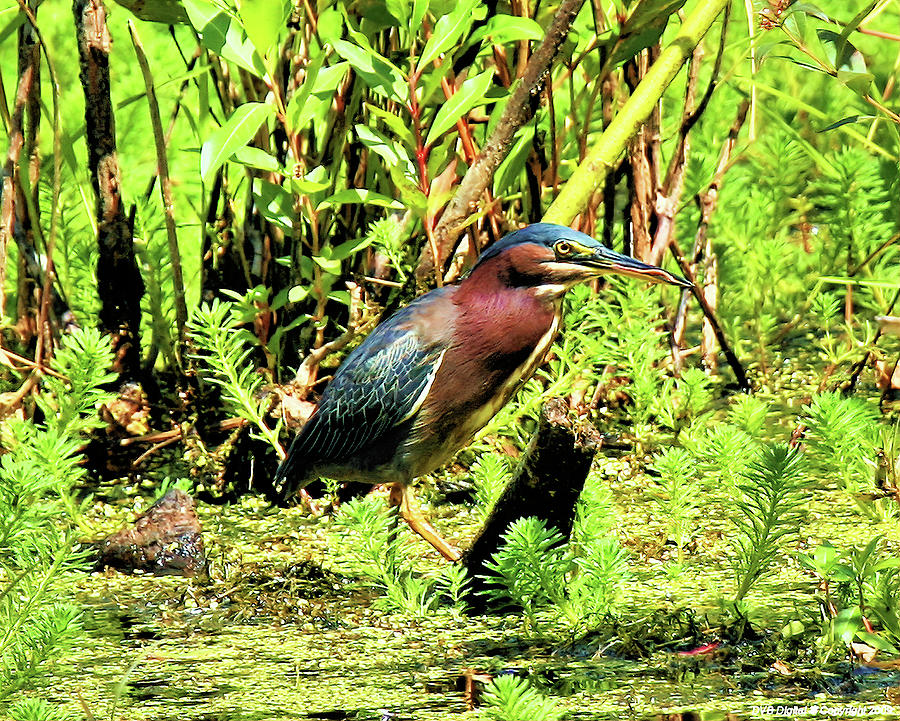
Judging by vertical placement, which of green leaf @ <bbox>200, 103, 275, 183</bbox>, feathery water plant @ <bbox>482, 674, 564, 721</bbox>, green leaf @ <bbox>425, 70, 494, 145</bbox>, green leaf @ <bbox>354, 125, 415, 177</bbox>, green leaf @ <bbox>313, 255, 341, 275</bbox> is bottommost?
feathery water plant @ <bbox>482, 674, 564, 721</bbox>

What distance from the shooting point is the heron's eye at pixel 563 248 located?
335 centimetres

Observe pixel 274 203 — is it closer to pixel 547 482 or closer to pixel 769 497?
pixel 547 482

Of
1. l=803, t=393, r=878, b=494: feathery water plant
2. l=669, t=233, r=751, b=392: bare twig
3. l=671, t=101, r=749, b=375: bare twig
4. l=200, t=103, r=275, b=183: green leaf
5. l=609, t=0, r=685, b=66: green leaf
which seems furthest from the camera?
l=671, t=101, r=749, b=375: bare twig

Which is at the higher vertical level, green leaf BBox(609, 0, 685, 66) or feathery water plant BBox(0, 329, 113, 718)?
green leaf BBox(609, 0, 685, 66)

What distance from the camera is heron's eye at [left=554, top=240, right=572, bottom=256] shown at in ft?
11.0

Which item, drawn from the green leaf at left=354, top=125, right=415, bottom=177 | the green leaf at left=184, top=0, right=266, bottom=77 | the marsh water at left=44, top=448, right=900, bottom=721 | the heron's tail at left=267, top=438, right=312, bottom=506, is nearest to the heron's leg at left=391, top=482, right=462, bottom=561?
the marsh water at left=44, top=448, right=900, bottom=721

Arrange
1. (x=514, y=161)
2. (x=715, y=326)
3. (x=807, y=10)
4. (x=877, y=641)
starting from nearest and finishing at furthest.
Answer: (x=877, y=641) → (x=807, y=10) → (x=514, y=161) → (x=715, y=326)

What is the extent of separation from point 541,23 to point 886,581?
2.17m

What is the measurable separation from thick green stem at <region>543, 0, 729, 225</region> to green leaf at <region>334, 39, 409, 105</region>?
1.74 ft

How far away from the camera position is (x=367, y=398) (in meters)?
3.64

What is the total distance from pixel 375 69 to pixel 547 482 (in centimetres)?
125

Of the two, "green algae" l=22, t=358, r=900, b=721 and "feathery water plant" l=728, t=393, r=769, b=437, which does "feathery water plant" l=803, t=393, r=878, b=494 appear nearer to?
"green algae" l=22, t=358, r=900, b=721

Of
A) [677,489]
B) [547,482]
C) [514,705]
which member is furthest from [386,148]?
[514,705]

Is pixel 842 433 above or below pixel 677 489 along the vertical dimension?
above
